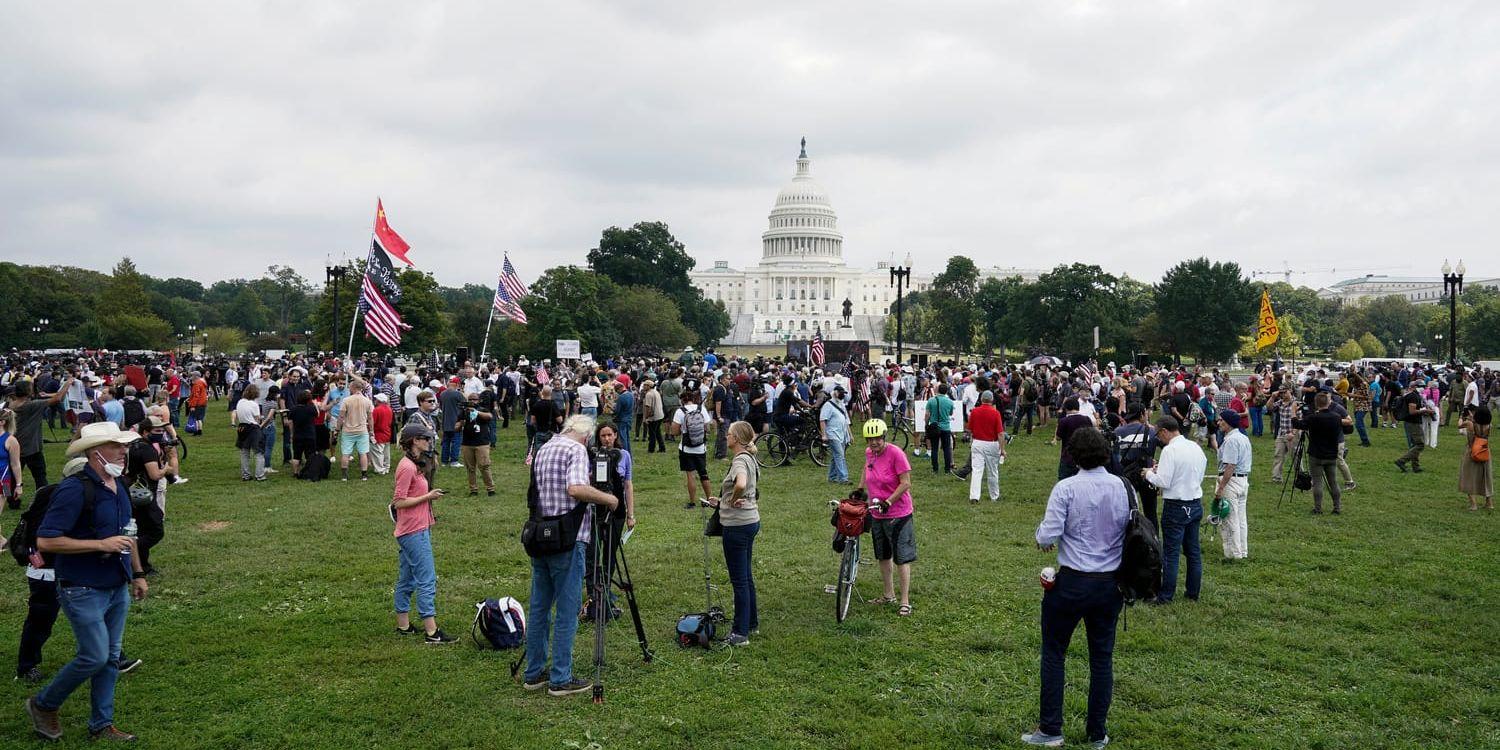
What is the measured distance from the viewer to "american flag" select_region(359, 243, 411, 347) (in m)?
26.0

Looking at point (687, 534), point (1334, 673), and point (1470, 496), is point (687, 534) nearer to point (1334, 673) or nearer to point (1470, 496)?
point (1334, 673)

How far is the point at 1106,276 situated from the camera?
69.7m

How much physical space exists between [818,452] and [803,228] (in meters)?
127

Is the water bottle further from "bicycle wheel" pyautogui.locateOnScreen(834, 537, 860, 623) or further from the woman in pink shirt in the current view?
"bicycle wheel" pyautogui.locateOnScreen(834, 537, 860, 623)

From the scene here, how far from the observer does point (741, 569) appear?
22.6 feet

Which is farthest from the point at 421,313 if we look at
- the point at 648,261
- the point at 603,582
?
the point at 603,582

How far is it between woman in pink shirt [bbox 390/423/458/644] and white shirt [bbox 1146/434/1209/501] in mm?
5861

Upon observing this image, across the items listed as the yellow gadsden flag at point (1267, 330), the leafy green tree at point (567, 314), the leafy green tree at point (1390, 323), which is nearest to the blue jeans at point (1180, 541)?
the yellow gadsden flag at point (1267, 330)

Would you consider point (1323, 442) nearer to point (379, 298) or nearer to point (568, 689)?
point (568, 689)

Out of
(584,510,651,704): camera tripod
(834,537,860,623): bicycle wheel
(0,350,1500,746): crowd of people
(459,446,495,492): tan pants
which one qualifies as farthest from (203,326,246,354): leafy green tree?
(834,537,860,623): bicycle wheel

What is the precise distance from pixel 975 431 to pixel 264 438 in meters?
11.3

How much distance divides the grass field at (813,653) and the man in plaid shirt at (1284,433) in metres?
3.40

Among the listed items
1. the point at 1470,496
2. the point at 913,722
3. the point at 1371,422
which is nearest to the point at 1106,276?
the point at 1371,422

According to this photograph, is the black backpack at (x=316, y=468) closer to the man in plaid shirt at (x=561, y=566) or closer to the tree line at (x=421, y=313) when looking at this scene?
the man in plaid shirt at (x=561, y=566)
